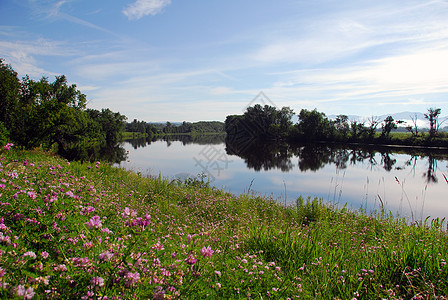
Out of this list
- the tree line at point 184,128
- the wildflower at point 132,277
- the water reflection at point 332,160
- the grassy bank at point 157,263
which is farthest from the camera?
the tree line at point 184,128

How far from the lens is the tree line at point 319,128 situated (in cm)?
4831

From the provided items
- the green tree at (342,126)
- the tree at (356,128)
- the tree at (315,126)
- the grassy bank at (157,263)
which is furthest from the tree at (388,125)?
the grassy bank at (157,263)

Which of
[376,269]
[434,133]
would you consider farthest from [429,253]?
[434,133]

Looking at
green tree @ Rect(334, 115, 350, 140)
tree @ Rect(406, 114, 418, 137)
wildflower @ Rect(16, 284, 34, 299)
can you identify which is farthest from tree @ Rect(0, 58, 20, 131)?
tree @ Rect(406, 114, 418, 137)

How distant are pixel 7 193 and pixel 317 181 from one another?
673 inches

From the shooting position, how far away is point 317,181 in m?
17.2

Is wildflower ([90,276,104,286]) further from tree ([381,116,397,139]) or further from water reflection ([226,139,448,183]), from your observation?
tree ([381,116,397,139])

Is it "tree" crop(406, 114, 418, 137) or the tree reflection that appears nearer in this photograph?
the tree reflection

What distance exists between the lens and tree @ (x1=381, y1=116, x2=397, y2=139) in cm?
5016

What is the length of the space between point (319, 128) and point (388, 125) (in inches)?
597

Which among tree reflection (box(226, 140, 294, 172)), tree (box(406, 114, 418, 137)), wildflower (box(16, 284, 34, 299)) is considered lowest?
tree reflection (box(226, 140, 294, 172))

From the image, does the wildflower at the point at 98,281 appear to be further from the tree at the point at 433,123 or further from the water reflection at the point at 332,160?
the tree at the point at 433,123

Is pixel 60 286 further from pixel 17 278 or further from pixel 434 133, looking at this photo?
pixel 434 133

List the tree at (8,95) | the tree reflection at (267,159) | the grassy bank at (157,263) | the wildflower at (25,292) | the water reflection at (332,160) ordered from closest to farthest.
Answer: the wildflower at (25,292) < the grassy bank at (157,263) < the tree at (8,95) < the water reflection at (332,160) < the tree reflection at (267,159)
